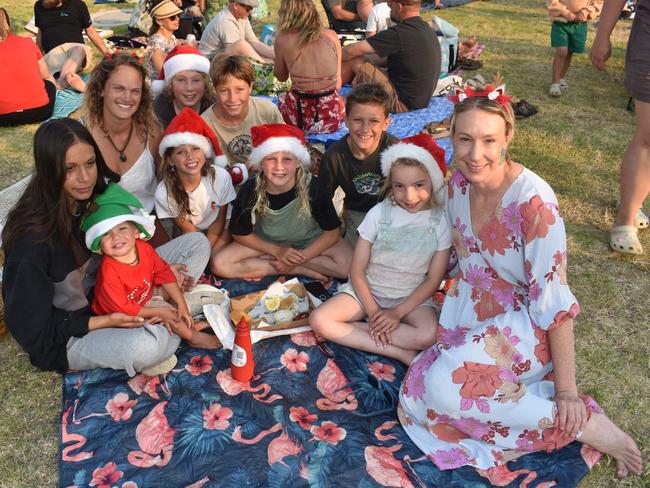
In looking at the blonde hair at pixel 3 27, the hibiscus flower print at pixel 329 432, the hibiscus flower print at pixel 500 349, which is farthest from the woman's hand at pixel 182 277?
the blonde hair at pixel 3 27

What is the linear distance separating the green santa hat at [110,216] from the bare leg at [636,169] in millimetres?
3232

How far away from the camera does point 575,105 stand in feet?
23.9

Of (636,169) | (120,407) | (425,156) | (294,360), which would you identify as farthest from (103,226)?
(636,169)

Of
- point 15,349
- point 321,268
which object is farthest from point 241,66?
point 15,349

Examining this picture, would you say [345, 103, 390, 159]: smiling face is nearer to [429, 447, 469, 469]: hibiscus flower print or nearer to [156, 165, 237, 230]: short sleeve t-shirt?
[156, 165, 237, 230]: short sleeve t-shirt

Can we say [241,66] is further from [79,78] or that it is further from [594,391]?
[79,78]

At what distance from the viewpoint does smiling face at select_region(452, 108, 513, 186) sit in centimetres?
251

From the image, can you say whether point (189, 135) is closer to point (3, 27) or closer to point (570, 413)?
point (570, 413)

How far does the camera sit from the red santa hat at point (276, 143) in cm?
368

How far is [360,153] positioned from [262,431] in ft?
6.33

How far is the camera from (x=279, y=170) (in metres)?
3.65

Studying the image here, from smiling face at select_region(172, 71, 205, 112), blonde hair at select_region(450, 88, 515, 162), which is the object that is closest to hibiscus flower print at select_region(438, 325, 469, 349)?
blonde hair at select_region(450, 88, 515, 162)

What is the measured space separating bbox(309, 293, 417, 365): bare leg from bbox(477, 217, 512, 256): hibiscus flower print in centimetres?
83

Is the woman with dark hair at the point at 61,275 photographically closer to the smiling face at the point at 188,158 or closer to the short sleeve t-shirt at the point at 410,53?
the smiling face at the point at 188,158
